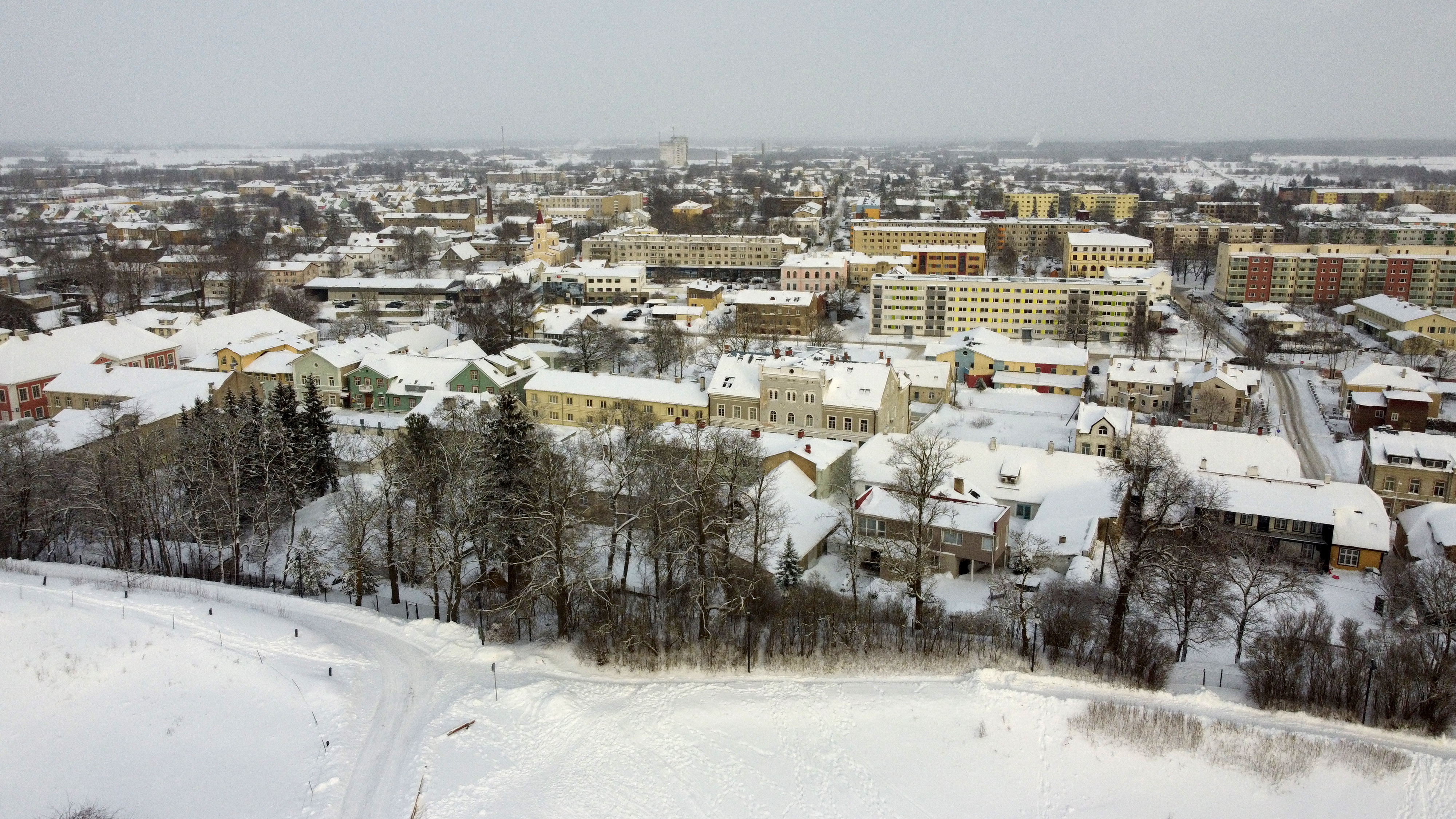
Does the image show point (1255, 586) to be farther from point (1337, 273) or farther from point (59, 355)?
point (1337, 273)

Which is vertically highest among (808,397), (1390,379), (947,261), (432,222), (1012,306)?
(432,222)

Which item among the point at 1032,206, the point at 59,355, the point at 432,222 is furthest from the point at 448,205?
the point at 59,355

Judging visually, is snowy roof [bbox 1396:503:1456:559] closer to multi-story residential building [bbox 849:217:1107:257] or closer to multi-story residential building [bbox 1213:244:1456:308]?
multi-story residential building [bbox 1213:244:1456:308]

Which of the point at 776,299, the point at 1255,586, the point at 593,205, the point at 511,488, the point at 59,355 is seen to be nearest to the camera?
the point at 511,488

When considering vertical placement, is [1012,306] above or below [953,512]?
above

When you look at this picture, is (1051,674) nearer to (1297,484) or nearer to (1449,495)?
(1297,484)

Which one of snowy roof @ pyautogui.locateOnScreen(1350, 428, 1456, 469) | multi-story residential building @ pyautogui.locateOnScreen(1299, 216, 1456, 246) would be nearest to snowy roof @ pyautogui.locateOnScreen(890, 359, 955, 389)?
snowy roof @ pyautogui.locateOnScreen(1350, 428, 1456, 469)
